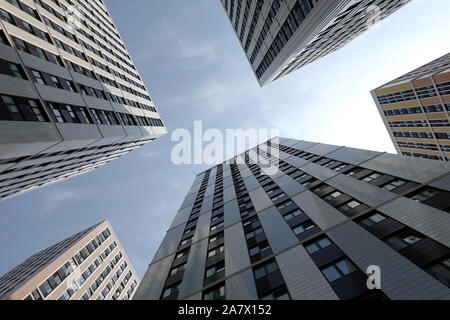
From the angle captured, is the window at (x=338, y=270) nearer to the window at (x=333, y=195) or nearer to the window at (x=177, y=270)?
the window at (x=333, y=195)

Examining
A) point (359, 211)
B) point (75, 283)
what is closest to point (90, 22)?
point (359, 211)

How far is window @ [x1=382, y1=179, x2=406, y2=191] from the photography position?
20230 mm

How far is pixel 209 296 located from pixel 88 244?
57017 millimetres

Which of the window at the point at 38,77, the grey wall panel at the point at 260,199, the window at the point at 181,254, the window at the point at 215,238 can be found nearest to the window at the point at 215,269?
the window at the point at 215,238

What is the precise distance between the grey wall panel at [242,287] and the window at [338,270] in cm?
477

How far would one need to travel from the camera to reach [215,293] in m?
17.6

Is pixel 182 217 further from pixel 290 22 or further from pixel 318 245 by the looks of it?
pixel 290 22

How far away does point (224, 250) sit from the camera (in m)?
22.6

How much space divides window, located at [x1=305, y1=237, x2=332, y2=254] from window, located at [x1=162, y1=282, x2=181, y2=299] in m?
11.5

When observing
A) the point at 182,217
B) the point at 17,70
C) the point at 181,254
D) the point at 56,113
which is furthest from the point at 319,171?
the point at 17,70

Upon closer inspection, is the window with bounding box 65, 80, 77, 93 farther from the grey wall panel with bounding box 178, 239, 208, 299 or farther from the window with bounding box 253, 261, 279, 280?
the window with bounding box 253, 261, 279, 280

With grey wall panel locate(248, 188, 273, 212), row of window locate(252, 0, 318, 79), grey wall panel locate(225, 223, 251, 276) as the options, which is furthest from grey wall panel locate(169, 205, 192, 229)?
row of window locate(252, 0, 318, 79)

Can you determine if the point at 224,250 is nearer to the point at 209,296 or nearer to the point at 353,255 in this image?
the point at 209,296
